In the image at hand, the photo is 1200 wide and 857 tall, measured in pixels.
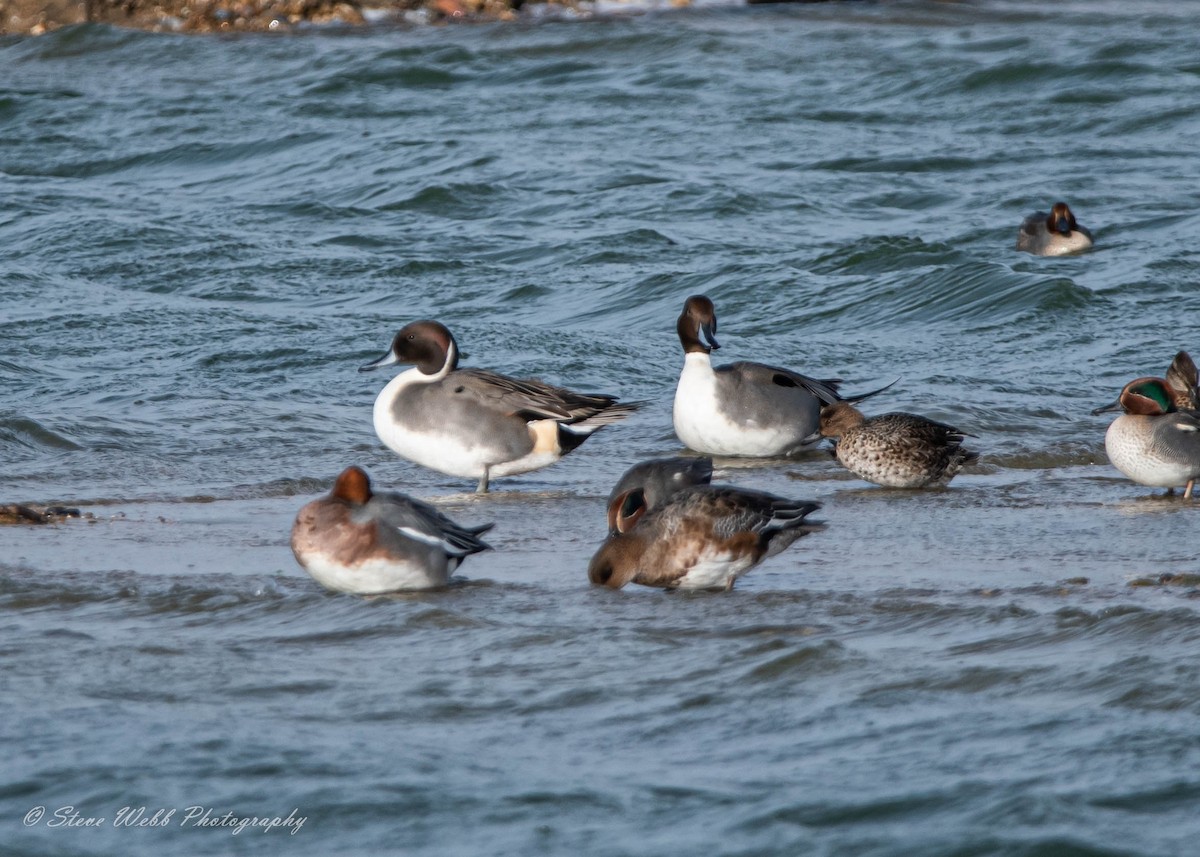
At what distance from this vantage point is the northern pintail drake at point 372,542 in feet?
19.5

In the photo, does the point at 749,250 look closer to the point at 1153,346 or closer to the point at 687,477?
the point at 1153,346

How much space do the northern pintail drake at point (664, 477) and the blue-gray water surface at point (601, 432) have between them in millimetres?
368

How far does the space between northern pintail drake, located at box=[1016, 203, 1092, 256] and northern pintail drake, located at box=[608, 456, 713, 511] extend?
25.3ft

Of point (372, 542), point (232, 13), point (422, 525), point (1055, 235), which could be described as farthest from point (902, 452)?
point (232, 13)

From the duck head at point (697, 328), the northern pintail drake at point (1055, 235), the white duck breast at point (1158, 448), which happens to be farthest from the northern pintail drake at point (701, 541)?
the northern pintail drake at point (1055, 235)

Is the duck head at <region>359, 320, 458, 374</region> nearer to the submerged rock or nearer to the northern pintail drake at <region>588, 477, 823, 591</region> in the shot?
the submerged rock

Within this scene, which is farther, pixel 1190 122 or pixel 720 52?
pixel 720 52

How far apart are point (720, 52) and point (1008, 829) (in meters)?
18.4

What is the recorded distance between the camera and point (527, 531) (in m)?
7.46

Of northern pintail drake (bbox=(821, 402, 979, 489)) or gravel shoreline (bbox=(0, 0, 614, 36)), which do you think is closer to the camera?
northern pintail drake (bbox=(821, 402, 979, 489))

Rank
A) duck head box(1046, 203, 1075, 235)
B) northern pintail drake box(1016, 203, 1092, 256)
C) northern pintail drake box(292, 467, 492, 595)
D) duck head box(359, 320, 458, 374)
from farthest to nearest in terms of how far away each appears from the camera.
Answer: duck head box(1046, 203, 1075, 235), northern pintail drake box(1016, 203, 1092, 256), duck head box(359, 320, 458, 374), northern pintail drake box(292, 467, 492, 595)

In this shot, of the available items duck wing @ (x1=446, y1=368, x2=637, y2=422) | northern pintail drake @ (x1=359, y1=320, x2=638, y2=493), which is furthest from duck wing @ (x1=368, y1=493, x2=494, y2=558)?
duck wing @ (x1=446, y1=368, x2=637, y2=422)

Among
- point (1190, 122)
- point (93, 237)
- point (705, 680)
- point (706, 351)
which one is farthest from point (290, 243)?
point (705, 680)

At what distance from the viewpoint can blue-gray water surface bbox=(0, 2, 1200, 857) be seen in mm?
4344
